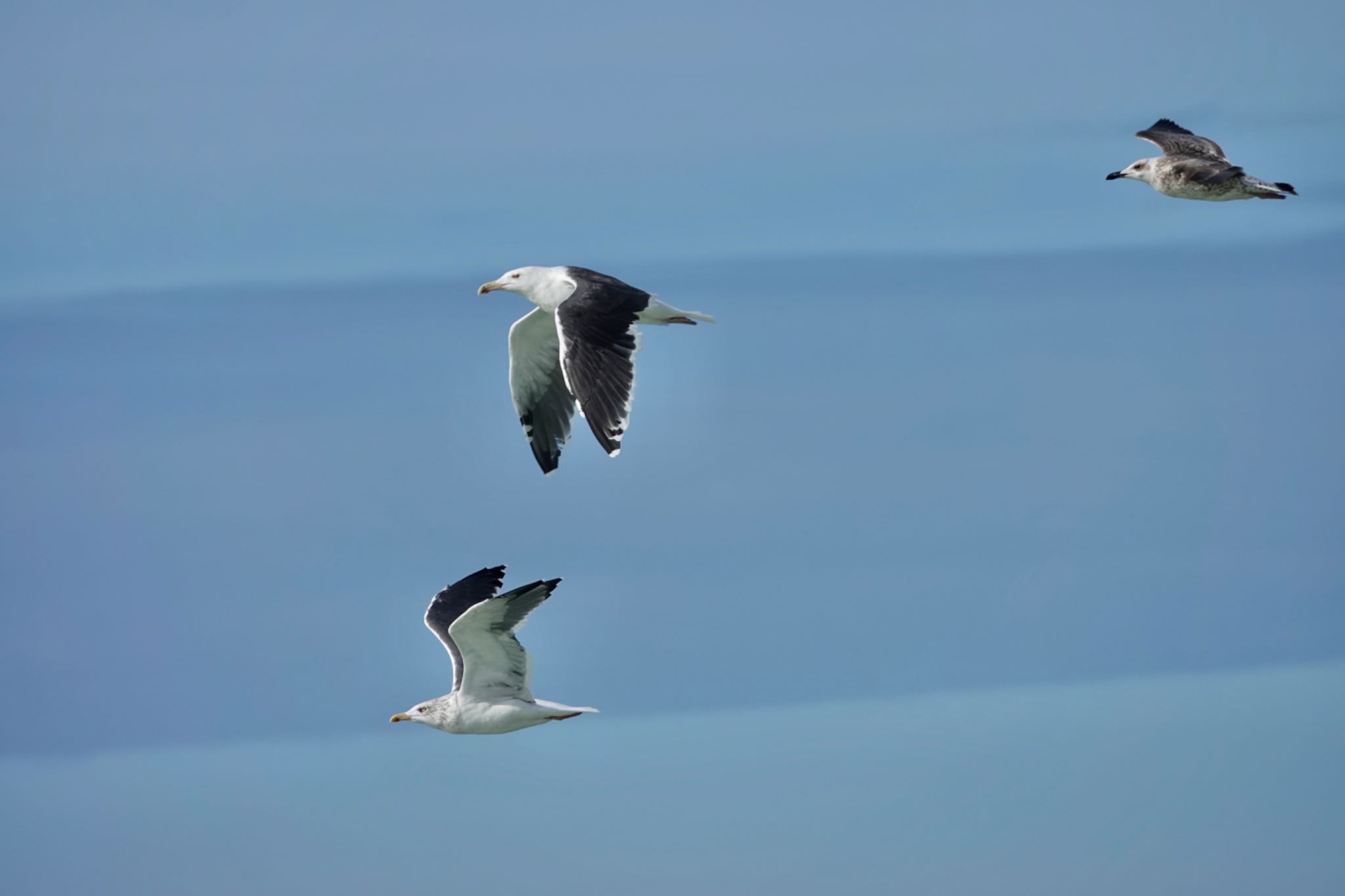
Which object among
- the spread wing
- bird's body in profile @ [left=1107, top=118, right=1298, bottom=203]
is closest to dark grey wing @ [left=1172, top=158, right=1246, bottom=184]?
bird's body in profile @ [left=1107, top=118, right=1298, bottom=203]

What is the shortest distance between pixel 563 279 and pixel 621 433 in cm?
339

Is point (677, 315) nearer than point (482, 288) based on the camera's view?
Yes

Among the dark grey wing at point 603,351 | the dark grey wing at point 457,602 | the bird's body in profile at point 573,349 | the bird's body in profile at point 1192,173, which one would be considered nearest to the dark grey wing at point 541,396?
the bird's body in profile at point 573,349

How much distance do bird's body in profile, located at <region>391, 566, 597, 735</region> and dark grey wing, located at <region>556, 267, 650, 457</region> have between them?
260 cm

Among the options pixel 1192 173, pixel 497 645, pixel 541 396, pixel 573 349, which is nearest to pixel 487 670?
pixel 497 645

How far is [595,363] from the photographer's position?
23.1 m

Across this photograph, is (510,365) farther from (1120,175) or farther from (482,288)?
(1120,175)

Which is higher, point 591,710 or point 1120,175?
point 1120,175

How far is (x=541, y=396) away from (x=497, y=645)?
3588 mm

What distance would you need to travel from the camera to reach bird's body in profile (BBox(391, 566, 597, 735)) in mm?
25141

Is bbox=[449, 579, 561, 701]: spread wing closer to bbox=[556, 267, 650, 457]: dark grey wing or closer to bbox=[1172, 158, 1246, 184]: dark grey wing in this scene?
bbox=[556, 267, 650, 457]: dark grey wing

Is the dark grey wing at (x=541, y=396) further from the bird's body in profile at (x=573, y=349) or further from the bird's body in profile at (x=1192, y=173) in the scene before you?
the bird's body in profile at (x=1192, y=173)

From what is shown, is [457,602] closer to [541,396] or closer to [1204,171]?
[541,396]

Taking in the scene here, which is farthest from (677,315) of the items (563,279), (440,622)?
(440,622)
